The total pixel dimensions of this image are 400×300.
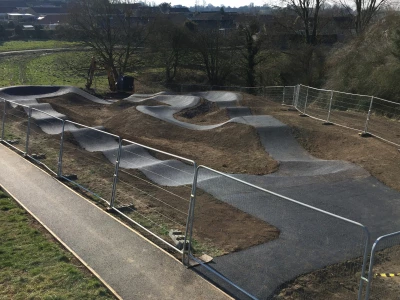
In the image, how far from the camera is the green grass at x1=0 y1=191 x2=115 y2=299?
19.3ft

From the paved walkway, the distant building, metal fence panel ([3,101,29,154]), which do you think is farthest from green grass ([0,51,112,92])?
the paved walkway

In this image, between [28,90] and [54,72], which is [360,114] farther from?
[54,72]

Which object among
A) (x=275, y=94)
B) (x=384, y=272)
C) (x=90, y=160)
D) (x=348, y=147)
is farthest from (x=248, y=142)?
(x=275, y=94)

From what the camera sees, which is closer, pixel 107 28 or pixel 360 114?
pixel 360 114

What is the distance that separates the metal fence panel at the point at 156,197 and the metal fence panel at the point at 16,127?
4196 mm

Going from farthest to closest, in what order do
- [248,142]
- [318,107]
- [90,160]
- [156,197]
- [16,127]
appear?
[318,107]
[16,127]
[248,142]
[90,160]
[156,197]

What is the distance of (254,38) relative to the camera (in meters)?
39.3

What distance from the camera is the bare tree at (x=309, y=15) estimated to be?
4288 cm

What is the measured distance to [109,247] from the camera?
7406mm

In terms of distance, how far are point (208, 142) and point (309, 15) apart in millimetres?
32062

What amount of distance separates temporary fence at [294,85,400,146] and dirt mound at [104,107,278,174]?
183 inches

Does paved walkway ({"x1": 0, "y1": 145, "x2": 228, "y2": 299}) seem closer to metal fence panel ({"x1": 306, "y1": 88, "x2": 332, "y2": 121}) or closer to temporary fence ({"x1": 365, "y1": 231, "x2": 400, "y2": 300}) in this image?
temporary fence ({"x1": 365, "y1": 231, "x2": 400, "y2": 300})

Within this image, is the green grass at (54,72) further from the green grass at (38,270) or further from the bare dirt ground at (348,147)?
the green grass at (38,270)

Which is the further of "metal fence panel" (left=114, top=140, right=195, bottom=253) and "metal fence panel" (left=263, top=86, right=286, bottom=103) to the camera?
"metal fence panel" (left=263, top=86, right=286, bottom=103)
